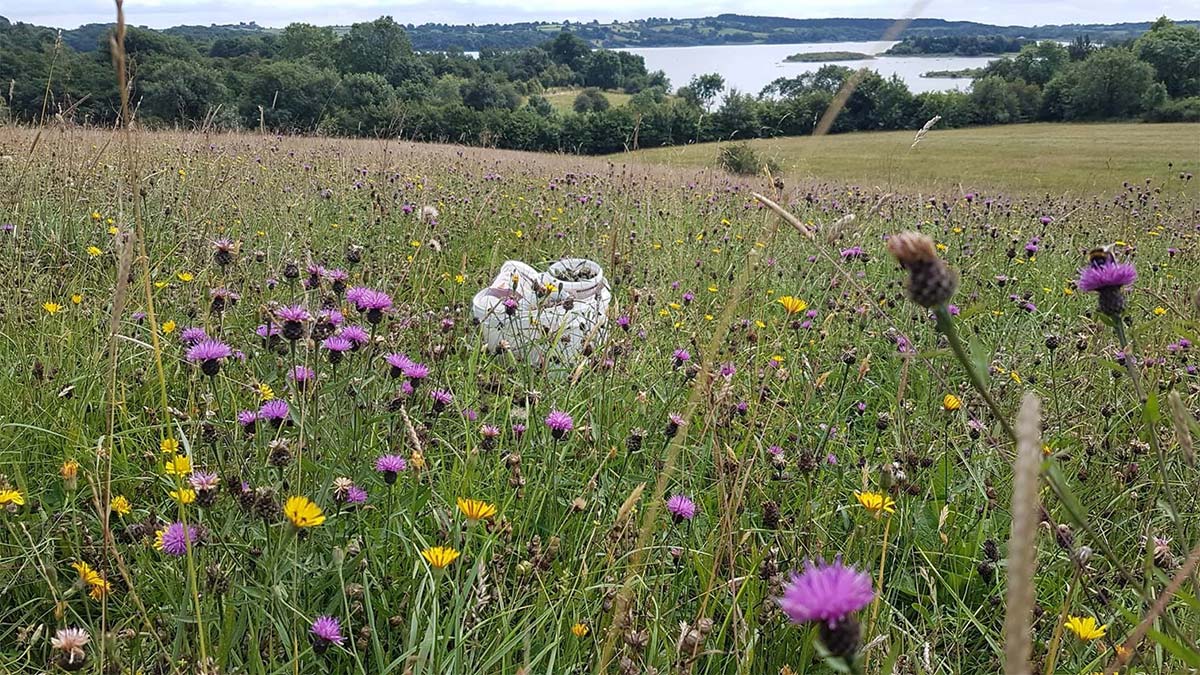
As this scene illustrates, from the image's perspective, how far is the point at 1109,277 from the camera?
0.97 meters

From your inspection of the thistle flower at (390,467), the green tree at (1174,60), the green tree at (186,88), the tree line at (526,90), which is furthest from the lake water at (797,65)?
the green tree at (1174,60)

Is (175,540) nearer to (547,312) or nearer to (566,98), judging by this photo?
(547,312)

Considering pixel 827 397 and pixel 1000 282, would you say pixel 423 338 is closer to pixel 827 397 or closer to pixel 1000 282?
pixel 827 397

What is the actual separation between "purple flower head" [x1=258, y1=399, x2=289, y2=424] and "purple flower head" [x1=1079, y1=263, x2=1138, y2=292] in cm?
141

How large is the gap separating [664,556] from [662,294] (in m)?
2.09

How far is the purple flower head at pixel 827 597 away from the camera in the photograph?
0.55 metres

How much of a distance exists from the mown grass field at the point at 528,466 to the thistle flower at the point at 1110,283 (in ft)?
0.08

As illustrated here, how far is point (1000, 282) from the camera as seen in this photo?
10.4 ft

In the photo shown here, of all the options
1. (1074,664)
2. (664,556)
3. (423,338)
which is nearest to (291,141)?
(423,338)

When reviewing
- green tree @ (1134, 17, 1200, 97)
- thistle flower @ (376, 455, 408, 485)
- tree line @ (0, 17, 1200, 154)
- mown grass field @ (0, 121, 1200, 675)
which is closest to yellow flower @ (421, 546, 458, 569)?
mown grass field @ (0, 121, 1200, 675)

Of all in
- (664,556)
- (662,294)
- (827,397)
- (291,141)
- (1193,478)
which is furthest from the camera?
(291,141)

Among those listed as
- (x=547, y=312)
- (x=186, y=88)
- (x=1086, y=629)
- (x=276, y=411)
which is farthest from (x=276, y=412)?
(x=186, y=88)

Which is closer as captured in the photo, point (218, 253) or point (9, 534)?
point (9, 534)

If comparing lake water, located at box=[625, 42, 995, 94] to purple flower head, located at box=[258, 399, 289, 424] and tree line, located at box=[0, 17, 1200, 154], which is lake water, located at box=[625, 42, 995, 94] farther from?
purple flower head, located at box=[258, 399, 289, 424]
